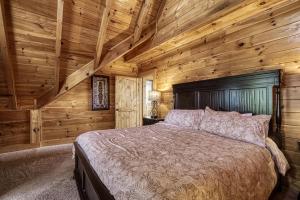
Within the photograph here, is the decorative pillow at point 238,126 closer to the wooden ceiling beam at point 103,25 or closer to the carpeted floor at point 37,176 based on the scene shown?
the carpeted floor at point 37,176

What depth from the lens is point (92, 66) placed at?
3.73 m

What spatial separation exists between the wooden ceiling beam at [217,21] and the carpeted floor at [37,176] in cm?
289

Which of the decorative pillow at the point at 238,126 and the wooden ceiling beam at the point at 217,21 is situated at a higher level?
the wooden ceiling beam at the point at 217,21

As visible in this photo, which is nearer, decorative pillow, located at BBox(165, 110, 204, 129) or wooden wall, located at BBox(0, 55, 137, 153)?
decorative pillow, located at BBox(165, 110, 204, 129)

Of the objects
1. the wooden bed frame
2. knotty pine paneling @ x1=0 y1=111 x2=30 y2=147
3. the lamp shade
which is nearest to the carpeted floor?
the wooden bed frame

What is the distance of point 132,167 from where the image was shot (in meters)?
1.18

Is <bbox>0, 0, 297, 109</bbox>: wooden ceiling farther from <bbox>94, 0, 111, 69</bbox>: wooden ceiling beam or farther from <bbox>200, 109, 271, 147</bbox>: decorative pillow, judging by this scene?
<bbox>200, 109, 271, 147</bbox>: decorative pillow

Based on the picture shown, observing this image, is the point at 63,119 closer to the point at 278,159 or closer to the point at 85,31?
the point at 85,31

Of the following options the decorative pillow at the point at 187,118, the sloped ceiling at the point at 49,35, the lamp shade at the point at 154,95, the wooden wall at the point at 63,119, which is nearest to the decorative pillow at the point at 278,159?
the decorative pillow at the point at 187,118

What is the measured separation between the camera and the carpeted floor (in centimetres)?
207

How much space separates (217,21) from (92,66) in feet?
8.56

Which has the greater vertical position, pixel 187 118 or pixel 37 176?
pixel 187 118

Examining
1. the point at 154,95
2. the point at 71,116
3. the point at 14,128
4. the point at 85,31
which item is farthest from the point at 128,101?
the point at 14,128

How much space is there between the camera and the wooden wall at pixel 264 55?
7.06 feet
